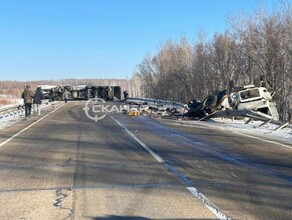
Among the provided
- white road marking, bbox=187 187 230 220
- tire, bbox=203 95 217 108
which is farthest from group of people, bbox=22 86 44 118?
white road marking, bbox=187 187 230 220

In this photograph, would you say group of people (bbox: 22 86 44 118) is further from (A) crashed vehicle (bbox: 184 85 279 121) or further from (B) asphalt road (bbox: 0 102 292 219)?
(B) asphalt road (bbox: 0 102 292 219)

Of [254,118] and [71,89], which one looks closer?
[254,118]

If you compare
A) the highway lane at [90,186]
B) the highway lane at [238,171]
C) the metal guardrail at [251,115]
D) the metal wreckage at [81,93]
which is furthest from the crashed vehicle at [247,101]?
the metal wreckage at [81,93]

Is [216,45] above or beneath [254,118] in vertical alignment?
above

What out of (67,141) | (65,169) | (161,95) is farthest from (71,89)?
(65,169)

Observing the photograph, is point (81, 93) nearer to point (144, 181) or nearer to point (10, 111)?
point (10, 111)

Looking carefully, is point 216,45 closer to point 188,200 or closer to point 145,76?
point 145,76

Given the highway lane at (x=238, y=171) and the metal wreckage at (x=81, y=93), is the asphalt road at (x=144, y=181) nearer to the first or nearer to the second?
the highway lane at (x=238, y=171)

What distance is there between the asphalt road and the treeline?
24.9m

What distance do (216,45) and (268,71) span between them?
79.0 ft

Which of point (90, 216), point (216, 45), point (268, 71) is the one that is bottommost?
point (90, 216)

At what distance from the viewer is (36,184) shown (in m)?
7.19

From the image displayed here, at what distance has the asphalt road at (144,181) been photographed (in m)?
5.54

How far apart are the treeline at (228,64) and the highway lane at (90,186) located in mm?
26344
